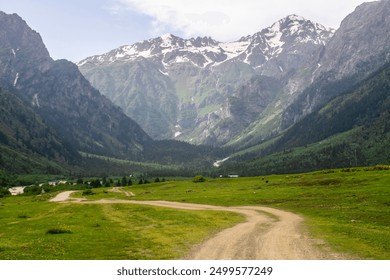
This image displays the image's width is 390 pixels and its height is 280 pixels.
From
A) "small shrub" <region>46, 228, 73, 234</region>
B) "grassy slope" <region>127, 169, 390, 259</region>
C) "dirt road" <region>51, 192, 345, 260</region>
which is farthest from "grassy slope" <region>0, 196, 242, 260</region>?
"grassy slope" <region>127, 169, 390, 259</region>

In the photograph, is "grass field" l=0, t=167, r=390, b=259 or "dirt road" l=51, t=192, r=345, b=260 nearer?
"dirt road" l=51, t=192, r=345, b=260

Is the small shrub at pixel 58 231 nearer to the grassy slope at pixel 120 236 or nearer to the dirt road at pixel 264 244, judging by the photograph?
the grassy slope at pixel 120 236

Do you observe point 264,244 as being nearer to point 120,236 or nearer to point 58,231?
point 120,236

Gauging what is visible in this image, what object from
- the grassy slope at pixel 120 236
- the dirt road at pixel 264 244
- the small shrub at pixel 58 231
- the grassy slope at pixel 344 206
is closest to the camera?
the dirt road at pixel 264 244

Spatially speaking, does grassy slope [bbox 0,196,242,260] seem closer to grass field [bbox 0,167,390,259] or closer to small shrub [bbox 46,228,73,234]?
grass field [bbox 0,167,390,259]

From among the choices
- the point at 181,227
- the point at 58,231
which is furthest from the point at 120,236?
the point at 181,227

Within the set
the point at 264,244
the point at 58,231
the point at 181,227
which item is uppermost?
the point at 264,244

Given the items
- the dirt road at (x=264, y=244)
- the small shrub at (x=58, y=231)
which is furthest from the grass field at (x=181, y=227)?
the dirt road at (x=264, y=244)

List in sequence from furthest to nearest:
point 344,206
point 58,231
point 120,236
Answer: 1. point 344,206
2. point 58,231
3. point 120,236

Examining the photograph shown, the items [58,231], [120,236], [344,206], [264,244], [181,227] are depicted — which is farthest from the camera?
[344,206]
